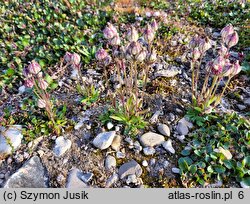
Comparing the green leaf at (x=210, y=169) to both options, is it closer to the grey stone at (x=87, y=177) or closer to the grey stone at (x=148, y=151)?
the grey stone at (x=148, y=151)

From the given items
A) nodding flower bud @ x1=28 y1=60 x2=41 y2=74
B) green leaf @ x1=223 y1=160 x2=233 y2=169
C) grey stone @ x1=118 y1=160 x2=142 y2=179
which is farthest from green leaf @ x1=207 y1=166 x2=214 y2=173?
nodding flower bud @ x1=28 y1=60 x2=41 y2=74

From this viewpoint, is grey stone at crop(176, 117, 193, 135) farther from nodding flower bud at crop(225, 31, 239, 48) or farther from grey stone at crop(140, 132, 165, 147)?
nodding flower bud at crop(225, 31, 239, 48)

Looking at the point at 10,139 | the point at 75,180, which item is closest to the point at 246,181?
the point at 75,180

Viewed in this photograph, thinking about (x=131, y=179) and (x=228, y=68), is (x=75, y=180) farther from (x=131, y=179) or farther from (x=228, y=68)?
(x=228, y=68)

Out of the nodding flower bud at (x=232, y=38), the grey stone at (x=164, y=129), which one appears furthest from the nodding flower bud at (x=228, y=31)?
the grey stone at (x=164, y=129)

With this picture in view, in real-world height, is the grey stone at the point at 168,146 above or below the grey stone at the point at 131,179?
above

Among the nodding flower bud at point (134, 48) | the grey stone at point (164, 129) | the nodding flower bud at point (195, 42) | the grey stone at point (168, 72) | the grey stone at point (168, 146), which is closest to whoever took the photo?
the nodding flower bud at point (134, 48)

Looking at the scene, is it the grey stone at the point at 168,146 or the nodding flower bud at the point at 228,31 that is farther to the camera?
the grey stone at the point at 168,146
